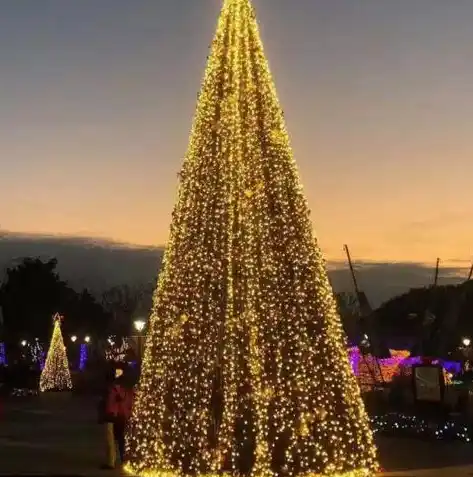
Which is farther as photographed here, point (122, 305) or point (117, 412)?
point (122, 305)

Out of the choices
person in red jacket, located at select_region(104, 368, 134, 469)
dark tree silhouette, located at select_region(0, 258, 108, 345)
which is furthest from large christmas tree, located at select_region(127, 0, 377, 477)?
dark tree silhouette, located at select_region(0, 258, 108, 345)

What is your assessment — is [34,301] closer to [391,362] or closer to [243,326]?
[391,362]

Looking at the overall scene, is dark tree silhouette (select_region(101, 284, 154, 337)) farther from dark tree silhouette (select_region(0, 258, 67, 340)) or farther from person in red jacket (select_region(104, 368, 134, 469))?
person in red jacket (select_region(104, 368, 134, 469))

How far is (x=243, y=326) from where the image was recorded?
10.7 m

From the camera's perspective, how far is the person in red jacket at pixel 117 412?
479 inches

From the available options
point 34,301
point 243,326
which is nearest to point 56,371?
point 243,326

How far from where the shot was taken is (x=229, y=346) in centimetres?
1061

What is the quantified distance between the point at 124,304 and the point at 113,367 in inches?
3214

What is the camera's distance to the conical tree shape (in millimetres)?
35281

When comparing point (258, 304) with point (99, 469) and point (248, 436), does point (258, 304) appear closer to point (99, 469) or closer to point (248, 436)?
point (248, 436)

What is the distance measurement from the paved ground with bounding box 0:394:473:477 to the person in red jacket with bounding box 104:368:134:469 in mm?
426

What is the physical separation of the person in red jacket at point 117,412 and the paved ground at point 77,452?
16.8 inches

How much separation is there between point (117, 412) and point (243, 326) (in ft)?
8.61

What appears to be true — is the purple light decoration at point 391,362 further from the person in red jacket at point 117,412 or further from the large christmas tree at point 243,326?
the large christmas tree at point 243,326
